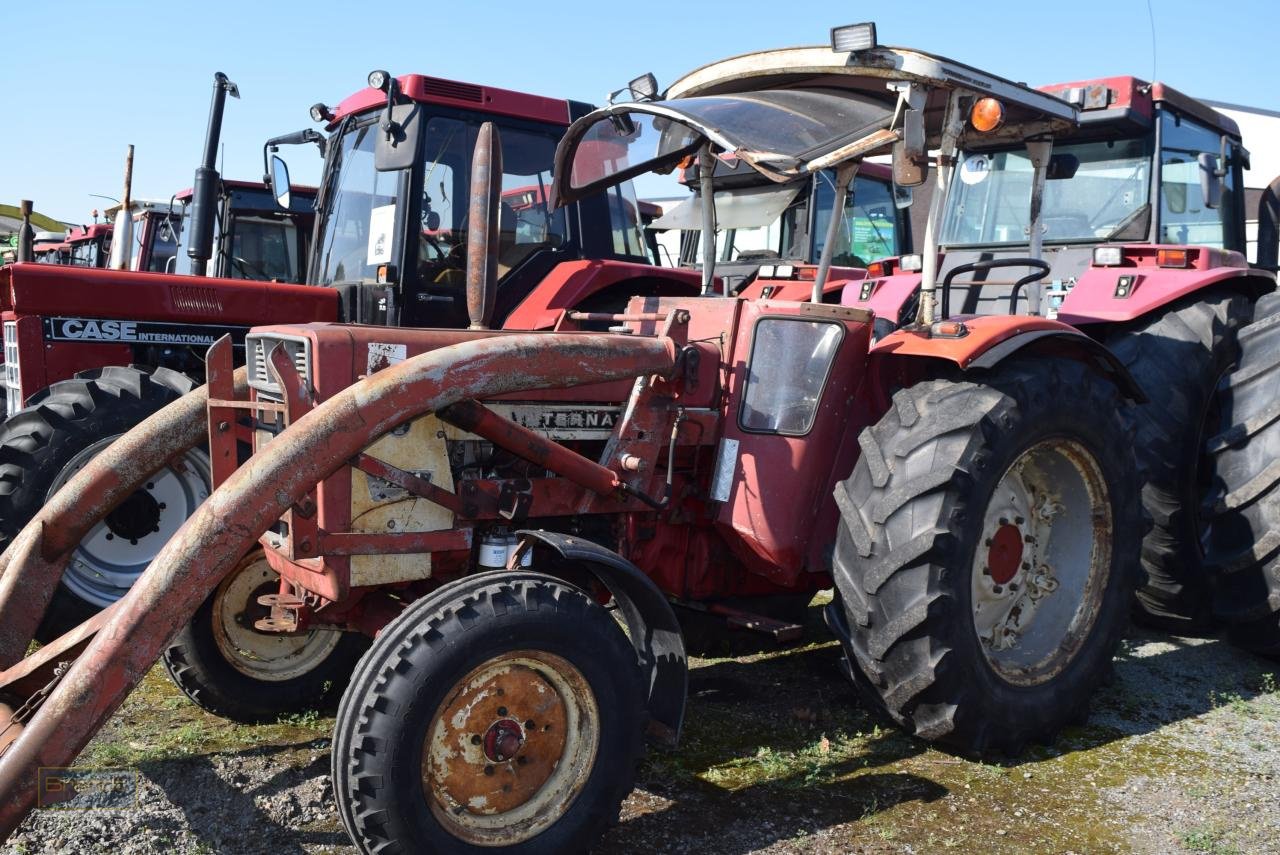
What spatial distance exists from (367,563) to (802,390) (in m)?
1.60

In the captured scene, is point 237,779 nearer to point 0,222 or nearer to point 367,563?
point 367,563

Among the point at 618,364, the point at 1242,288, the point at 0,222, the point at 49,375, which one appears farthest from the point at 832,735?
the point at 0,222

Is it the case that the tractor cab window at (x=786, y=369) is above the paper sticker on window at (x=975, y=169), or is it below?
below

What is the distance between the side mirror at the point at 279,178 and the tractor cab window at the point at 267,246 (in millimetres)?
4546

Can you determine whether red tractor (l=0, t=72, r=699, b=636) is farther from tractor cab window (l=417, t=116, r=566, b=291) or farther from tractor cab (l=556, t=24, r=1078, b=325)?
tractor cab (l=556, t=24, r=1078, b=325)

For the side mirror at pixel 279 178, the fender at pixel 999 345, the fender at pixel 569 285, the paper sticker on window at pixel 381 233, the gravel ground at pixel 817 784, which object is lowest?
the gravel ground at pixel 817 784

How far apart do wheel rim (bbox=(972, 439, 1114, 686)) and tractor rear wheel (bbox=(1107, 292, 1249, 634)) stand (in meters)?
0.93

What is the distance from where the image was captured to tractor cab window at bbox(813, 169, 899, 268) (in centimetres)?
856

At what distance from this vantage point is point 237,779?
3.44 meters

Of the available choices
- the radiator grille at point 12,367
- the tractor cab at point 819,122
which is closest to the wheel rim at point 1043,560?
the tractor cab at point 819,122

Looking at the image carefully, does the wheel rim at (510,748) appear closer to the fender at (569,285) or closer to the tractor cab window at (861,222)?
the fender at (569,285)

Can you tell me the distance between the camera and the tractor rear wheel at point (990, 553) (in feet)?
11.2

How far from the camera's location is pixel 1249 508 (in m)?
4.41

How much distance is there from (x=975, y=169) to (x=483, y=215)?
144 inches
